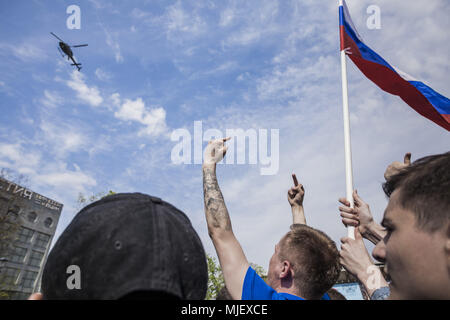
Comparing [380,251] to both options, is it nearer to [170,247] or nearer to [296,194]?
[170,247]

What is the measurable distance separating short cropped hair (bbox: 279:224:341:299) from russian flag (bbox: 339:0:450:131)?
5384 mm

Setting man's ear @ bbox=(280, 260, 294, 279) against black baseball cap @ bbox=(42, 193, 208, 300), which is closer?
black baseball cap @ bbox=(42, 193, 208, 300)

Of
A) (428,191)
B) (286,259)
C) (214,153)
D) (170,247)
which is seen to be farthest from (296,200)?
(170,247)

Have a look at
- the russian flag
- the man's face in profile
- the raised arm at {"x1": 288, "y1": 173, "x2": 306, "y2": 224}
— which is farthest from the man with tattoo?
the russian flag

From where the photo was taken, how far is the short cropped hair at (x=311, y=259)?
279 centimetres

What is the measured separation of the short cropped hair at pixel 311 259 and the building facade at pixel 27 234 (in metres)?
44.9

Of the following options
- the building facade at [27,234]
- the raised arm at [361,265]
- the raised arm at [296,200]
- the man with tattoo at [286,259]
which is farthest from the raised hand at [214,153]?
the building facade at [27,234]

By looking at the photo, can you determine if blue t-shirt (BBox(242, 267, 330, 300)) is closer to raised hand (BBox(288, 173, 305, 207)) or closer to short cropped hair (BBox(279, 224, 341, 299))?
short cropped hair (BBox(279, 224, 341, 299))

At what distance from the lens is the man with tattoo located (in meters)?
2.59

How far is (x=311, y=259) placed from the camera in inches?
112

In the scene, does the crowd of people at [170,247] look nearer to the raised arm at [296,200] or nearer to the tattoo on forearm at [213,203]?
the tattoo on forearm at [213,203]

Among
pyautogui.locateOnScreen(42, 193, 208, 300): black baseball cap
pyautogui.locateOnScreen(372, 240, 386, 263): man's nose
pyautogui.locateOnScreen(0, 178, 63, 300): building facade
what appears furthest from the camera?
pyautogui.locateOnScreen(0, 178, 63, 300): building facade
